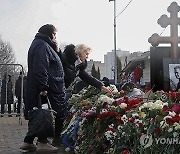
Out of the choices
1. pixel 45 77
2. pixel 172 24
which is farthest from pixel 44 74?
pixel 172 24

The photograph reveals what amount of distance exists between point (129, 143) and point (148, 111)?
340 mm

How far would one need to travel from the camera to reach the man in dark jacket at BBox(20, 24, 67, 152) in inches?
219

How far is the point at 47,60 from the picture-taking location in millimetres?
5641

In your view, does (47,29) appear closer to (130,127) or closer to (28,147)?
(28,147)

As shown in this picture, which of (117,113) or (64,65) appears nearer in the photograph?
(117,113)

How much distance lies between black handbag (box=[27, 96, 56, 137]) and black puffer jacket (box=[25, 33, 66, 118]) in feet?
0.98

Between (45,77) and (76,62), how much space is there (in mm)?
1136

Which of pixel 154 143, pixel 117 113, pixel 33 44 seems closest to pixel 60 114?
pixel 33 44

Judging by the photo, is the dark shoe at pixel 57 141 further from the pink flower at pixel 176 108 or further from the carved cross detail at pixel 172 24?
the pink flower at pixel 176 108

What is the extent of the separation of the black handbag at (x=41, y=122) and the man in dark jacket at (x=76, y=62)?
1267mm

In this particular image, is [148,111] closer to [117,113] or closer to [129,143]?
[129,143]

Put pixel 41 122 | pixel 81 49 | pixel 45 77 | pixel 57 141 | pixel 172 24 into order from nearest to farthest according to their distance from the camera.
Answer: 1. pixel 41 122
2. pixel 45 77
3. pixel 57 141
4. pixel 81 49
5. pixel 172 24

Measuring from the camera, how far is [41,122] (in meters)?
5.40

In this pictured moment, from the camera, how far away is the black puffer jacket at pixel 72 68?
6502 millimetres
